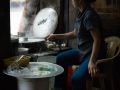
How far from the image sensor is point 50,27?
3779 mm

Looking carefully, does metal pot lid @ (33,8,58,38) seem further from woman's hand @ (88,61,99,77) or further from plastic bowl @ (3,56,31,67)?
woman's hand @ (88,61,99,77)

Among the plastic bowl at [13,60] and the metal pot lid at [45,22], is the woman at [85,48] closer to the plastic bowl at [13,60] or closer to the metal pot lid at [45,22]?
the plastic bowl at [13,60]

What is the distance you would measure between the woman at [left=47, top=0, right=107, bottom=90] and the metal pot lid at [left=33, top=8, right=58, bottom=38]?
879mm

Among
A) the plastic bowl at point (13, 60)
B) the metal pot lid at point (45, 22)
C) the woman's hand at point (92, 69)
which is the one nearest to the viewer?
the woman's hand at point (92, 69)

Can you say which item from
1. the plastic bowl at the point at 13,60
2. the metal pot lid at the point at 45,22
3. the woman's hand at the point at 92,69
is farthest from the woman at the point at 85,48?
the metal pot lid at the point at 45,22

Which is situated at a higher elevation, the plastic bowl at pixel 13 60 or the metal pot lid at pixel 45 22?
the metal pot lid at pixel 45 22

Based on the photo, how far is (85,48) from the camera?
2602mm

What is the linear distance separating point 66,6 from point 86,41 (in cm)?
153

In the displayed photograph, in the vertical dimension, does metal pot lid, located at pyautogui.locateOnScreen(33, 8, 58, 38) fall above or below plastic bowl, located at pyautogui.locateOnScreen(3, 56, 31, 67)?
above

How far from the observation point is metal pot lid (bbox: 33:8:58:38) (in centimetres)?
379

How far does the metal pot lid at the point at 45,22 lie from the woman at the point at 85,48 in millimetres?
879

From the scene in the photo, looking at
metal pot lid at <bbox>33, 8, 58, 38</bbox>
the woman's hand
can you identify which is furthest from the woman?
metal pot lid at <bbox>33, 8, 58, 38</bbox>

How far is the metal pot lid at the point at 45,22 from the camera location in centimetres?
379

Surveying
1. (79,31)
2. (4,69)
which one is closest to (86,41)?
(79,31)
